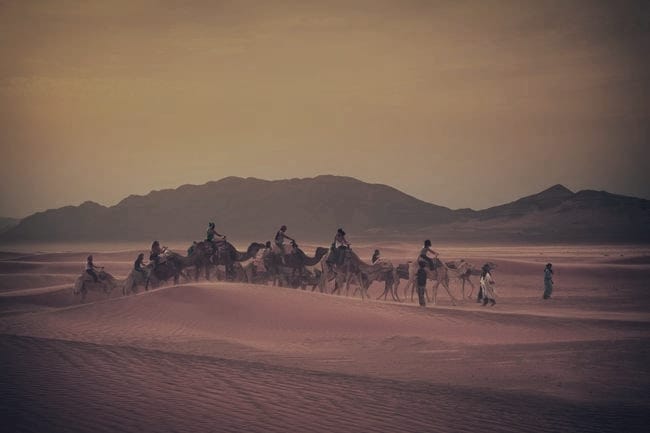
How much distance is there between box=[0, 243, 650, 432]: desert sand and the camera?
9.03 m

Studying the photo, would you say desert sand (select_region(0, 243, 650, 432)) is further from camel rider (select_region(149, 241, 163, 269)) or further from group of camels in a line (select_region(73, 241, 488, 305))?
camel rider (select_region(149, 241, 163, 269))

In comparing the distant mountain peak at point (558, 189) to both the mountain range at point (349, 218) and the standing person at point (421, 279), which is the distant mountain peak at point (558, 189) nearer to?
the mountain range at point (349, 218)

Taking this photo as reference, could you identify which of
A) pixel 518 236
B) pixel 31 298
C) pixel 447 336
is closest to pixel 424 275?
pixel 447 336

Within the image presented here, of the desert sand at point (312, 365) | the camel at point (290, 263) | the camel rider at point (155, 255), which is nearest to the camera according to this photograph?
the desert sand at point (312, 365)

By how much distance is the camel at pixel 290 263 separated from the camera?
25531 mm

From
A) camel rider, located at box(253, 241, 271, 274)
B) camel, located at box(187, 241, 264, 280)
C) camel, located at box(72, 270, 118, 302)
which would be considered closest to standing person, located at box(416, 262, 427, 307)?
camel rider, located at box(253, 241, 271, 274)

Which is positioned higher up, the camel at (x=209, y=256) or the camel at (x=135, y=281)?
the camel at (x=209, y=256)

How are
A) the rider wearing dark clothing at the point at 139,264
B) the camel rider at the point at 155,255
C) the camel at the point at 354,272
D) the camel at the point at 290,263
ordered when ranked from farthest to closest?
the camel at the point at 290,263 < the camel at the point at 354,272 < the camel rider at the point at 155,255 < the rider wearing dark clothing at the point at 139,264

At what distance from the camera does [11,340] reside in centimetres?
1443

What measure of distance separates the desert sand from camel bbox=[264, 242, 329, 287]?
13.5 feet

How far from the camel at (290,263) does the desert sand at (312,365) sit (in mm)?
4121

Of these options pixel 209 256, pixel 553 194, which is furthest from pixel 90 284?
pixel 553 194

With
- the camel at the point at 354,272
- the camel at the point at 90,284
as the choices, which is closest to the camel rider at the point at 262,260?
the camel at the point at 354,272

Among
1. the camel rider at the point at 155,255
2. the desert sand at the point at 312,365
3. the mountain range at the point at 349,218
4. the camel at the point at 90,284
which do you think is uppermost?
the mountain range at the point at 349,218
